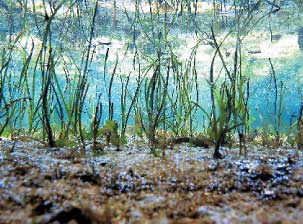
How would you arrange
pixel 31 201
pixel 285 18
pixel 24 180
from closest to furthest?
pixel 31 201 → pixel 24 180 → pixel 285 18

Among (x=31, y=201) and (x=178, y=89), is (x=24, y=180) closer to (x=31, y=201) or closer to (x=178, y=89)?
(x=31, y=201)

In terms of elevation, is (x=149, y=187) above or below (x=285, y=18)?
below

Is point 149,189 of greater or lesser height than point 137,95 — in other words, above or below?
below

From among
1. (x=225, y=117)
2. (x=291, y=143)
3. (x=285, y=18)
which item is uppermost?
(x=285, y=18)

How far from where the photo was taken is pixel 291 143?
3.07 meters

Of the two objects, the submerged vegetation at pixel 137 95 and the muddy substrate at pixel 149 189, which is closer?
the muddy substrate at pixel 149 189

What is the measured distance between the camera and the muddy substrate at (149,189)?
1161mm

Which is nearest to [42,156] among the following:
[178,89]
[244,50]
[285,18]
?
[178,89]

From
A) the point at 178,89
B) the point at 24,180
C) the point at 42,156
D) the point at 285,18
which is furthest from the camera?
the point at 285,18

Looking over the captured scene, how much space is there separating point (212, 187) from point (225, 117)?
710mm

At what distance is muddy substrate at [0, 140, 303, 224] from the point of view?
1.16 m

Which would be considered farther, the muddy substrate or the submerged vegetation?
the submerged vegetation

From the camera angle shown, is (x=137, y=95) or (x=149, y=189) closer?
(x=149, y=189)

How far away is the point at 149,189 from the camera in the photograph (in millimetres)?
1435
